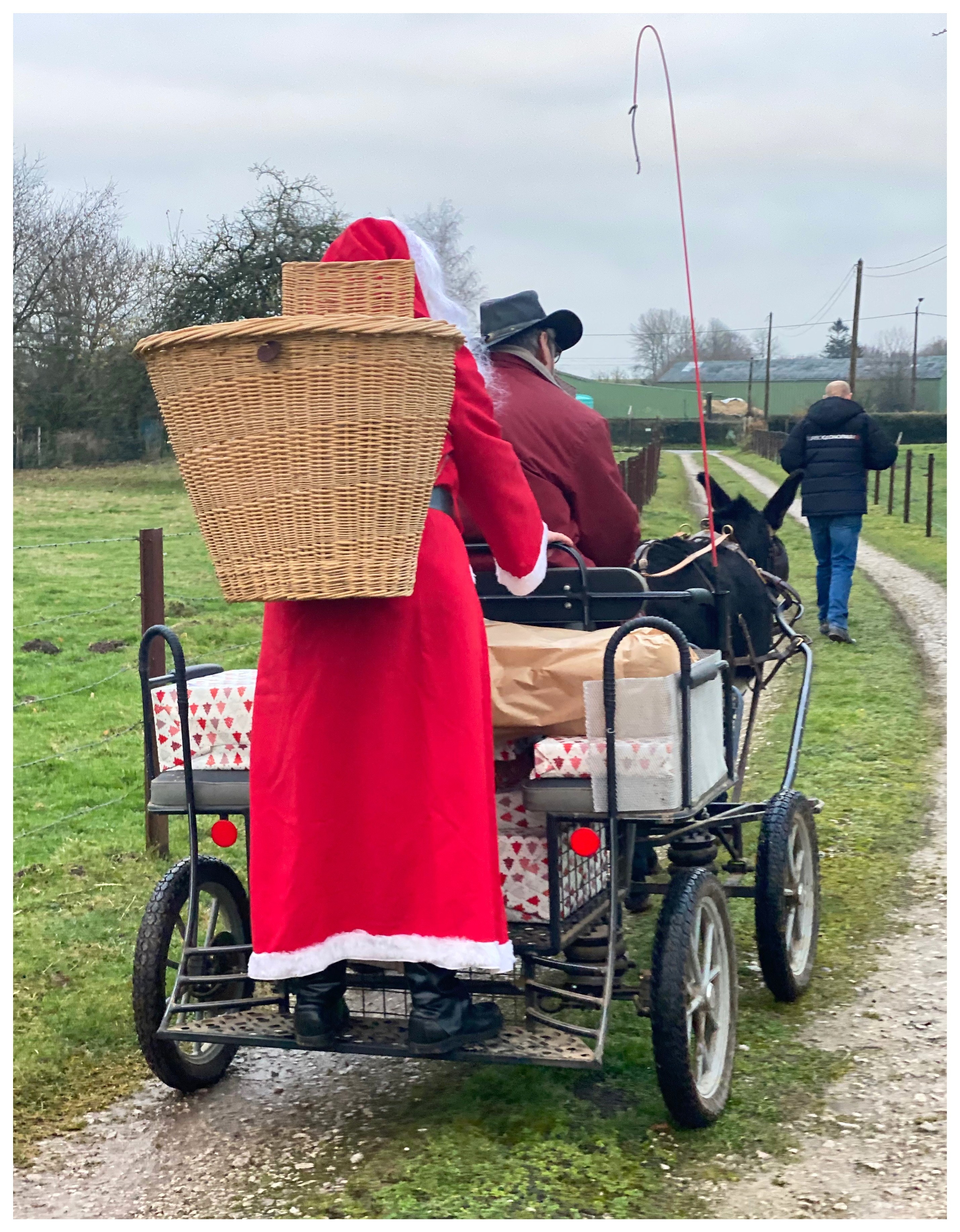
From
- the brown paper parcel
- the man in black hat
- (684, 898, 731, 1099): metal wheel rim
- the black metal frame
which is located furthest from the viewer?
the man in black hat

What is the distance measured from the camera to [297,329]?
3.07 meters

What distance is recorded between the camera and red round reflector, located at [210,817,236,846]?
13.8 ft

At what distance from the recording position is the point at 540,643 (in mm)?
4055

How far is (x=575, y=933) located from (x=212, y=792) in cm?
113

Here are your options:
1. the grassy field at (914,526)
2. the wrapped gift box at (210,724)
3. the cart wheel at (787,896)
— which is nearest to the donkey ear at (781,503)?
the cart wheel at (787,896)

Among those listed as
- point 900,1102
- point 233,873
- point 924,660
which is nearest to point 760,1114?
point 900,1102

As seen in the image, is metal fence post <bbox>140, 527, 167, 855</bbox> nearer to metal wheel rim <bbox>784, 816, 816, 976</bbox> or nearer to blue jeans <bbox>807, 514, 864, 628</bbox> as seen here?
metal wheel rim <bbox>784, 816, 816, 976</bbox>

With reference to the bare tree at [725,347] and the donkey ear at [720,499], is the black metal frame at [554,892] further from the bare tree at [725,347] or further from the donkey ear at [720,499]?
the bare tree at [725,347]

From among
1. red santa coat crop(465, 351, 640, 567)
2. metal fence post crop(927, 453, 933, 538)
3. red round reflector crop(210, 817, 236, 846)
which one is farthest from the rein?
metal fence post crop(927, 453, 933, 538)

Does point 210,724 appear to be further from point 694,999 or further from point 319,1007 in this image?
point 694,999

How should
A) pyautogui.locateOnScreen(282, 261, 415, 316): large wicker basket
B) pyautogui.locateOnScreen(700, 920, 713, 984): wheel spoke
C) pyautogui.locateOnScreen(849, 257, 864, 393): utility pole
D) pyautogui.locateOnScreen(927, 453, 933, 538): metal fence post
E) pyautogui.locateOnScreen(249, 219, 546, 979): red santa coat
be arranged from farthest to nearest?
pyautogui.locateOnScreen(849, 257, 864, 393): utility pole < pyautogui.locateOnScreen(927, 453, 933, 538): metal fence post < pyautogui.locateOnScreen(700, 920, 713, 984): wheel spoke < pyautogui.locateOnScreen(249, 219, 546, 979): red santa coat < pyautogui.locateOnScreen(282, 261, 415, 316): large wicker basket

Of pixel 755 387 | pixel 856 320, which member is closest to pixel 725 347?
pixel 755 387

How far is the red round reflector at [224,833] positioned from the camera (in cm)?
419

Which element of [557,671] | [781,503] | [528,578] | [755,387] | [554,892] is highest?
[755,387]
